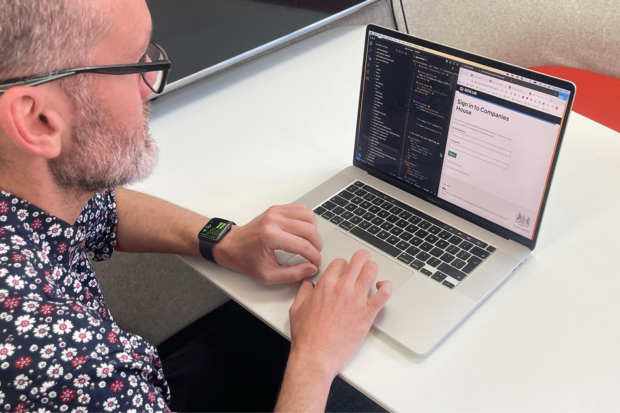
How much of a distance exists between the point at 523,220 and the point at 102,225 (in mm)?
655

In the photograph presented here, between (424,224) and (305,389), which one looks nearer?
(305,389)

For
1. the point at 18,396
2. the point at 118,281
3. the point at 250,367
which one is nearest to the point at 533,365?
the point at 250,367

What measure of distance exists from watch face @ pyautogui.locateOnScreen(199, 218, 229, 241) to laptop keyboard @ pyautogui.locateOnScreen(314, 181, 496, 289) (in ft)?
0.51

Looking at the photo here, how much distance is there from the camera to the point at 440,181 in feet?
2.76

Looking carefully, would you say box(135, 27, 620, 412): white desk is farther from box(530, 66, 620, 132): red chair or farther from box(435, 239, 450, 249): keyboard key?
box(530, 66, 620, 132): red chair

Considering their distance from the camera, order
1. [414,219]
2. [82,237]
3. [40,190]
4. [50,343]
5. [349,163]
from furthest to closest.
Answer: [349,163], [414,219], [82,237], [40,190], [50,343]

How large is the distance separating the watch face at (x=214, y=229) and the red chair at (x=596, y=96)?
1.13 metres

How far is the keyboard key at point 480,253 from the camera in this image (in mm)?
767

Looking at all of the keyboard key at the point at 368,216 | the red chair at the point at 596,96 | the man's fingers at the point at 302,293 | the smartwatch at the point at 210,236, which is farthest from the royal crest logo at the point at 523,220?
the red chair at the point at 596,96

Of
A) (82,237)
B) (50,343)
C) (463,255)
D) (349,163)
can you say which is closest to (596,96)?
(349,163)

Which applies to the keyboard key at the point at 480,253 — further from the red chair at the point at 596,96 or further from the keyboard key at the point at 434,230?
the red chair at the point at 596,96

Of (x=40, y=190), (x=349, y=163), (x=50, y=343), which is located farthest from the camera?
(x=349, y=163)

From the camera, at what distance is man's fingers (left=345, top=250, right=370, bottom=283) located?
714 mm

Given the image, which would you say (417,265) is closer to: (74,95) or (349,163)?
(349,163)
